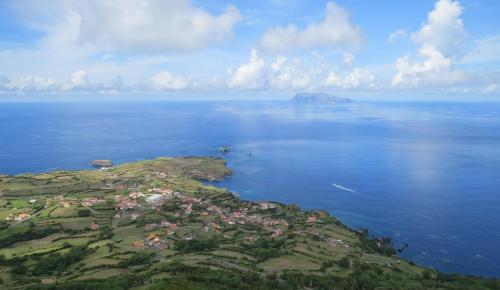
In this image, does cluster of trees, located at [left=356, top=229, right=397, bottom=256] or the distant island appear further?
cluster of trees, located at [left=356, top=229, right=397, bottom=256]

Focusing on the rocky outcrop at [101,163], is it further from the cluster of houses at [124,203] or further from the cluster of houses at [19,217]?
the cluster of houses at [19,217]

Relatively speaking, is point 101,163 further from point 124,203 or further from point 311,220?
point 311,220

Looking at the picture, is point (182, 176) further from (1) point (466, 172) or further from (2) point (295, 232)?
(1) point (466, 172)

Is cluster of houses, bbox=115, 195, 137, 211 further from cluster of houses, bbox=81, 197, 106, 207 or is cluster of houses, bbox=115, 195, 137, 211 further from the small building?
the small building

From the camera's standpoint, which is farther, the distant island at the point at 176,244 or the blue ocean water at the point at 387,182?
the blue ocean water at the point at 387,182

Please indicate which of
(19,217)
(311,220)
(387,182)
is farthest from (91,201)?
(387,182)

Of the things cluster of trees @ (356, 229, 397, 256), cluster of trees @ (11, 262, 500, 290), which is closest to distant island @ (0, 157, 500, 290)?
cluster of trees @ (11, 262, 500, 290)

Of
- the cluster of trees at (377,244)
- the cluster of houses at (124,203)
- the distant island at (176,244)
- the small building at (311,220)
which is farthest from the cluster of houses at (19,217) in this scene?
the cluster of trees at (377,244)

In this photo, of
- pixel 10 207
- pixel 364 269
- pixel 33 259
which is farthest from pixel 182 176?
pixel 364 269
